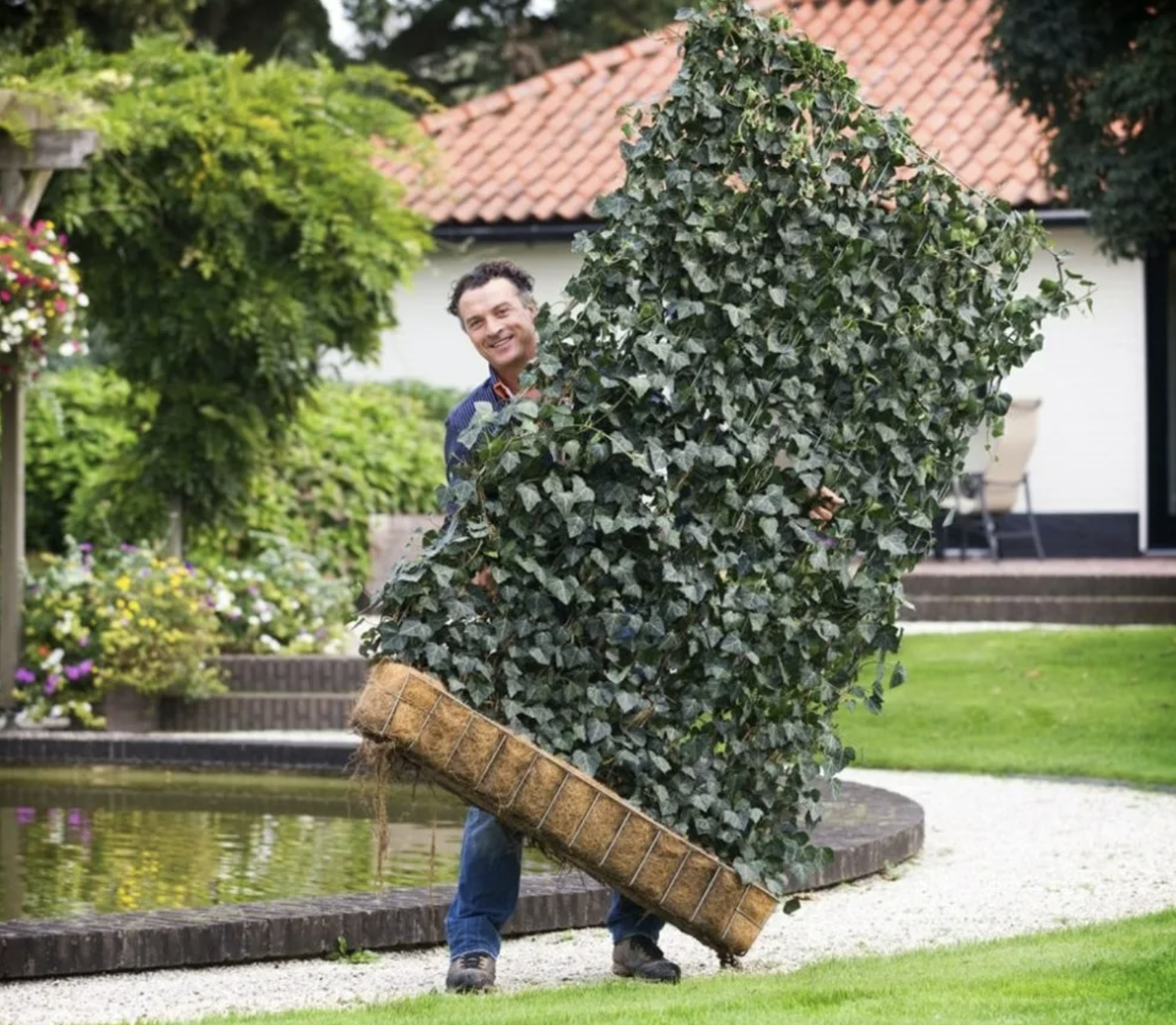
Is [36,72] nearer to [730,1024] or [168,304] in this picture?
[168,304]

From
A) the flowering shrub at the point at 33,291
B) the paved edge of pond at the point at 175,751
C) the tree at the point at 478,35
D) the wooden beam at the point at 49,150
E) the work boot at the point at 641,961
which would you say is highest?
the tree at the point at 478,35

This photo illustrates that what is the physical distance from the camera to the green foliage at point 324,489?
15.2 meters

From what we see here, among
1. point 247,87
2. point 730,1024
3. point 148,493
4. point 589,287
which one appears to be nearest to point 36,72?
point 247,87

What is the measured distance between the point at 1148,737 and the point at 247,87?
21.2ft

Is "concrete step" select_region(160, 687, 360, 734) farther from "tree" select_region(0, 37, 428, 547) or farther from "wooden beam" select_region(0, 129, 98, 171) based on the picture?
"wooden beam" select_region(0, 129, 98, 171)

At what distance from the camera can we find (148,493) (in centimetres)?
1491

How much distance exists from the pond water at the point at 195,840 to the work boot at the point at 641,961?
823mm

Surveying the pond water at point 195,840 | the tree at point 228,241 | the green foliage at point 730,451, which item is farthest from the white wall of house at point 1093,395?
the green foliage at point 730,451

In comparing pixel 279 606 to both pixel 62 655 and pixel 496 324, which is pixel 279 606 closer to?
pixel 62 655

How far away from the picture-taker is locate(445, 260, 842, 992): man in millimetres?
6305

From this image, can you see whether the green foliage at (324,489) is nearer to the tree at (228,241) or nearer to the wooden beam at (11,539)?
the tree at (228,241)

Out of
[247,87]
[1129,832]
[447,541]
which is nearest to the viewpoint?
[447,541]

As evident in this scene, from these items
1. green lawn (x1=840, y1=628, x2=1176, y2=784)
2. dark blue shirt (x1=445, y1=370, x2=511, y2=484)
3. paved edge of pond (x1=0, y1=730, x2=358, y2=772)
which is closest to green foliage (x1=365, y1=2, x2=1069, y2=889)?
dark blue shirt (x1=445, y1=370, x2=511, y2=484)

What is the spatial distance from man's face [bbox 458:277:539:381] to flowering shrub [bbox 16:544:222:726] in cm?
668
